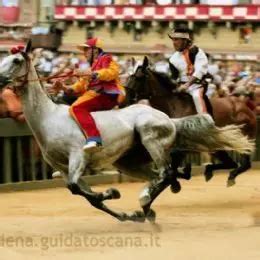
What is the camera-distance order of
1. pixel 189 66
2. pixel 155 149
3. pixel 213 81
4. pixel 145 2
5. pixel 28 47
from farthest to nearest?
pixel 145 2, pixel 213 81, pixel 189 66, pixel 155 149, pixel 28 47

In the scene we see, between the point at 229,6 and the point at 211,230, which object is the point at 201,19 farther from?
the point at 211,230

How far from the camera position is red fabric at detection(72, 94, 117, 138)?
10.3 meters

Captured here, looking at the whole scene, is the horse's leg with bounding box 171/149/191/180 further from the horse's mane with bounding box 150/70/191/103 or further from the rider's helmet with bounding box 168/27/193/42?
the rider's helmet with bounding box 168/27/193/42

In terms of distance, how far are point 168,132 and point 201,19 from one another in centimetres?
1597

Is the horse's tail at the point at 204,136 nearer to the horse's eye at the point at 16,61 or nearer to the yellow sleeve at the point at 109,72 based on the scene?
the yellow sleeve at the point at 109,72

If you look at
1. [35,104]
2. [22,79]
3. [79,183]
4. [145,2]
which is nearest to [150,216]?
[79,183]

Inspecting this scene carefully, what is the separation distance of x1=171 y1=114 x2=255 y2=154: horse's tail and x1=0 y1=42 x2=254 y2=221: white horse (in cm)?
1

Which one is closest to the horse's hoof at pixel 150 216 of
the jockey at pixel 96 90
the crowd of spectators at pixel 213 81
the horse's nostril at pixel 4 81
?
the jockey at pixel 96 90

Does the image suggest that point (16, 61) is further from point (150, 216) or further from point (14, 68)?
point (150, 216)

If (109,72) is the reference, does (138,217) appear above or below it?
below

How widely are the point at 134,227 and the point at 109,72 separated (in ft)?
4.93

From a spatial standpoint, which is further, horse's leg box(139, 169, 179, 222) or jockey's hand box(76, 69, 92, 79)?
horse's leg box(139, 169, 179, 222)

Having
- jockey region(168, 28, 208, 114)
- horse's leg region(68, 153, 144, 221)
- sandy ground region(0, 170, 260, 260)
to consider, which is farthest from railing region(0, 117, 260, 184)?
horse's leg region(68, 153, 144, 221)

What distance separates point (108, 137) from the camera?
10.5 m
